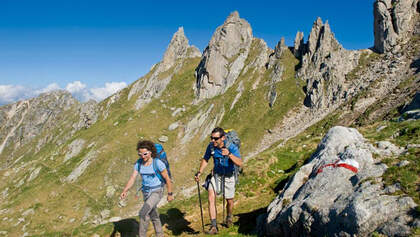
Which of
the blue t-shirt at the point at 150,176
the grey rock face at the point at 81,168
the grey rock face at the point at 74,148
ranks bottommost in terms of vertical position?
the blue t-shirt at the point at 150,176

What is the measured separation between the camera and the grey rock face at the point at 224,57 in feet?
258

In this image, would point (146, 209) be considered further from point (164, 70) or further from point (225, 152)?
point (164, 70)

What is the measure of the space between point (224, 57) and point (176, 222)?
239 feet

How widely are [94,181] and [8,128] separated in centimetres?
15376

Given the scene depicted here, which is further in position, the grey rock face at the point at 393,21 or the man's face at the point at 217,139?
the grey rock face at the point at 393,21

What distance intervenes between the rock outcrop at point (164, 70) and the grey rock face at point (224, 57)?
1365cm

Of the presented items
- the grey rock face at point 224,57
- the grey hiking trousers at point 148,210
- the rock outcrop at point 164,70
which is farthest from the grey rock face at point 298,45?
the grey hiking trousers at point 148,210

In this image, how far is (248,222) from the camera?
12047 millimetres

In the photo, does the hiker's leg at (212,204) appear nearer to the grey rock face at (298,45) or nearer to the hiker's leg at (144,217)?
the hiker's leg at (144,217)

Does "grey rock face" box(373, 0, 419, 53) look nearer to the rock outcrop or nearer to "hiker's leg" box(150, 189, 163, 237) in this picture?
the rock outcrop

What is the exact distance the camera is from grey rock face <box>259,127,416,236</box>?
5871 millimetres

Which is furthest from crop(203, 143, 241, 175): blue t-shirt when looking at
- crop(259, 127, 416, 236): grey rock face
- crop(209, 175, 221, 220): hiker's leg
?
crop(259, 127, 416, 236): grey rock face

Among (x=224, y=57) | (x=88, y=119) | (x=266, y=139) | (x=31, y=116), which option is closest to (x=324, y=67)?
(x=266, y=139)

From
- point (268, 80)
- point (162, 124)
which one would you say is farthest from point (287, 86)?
point (162, 124)
